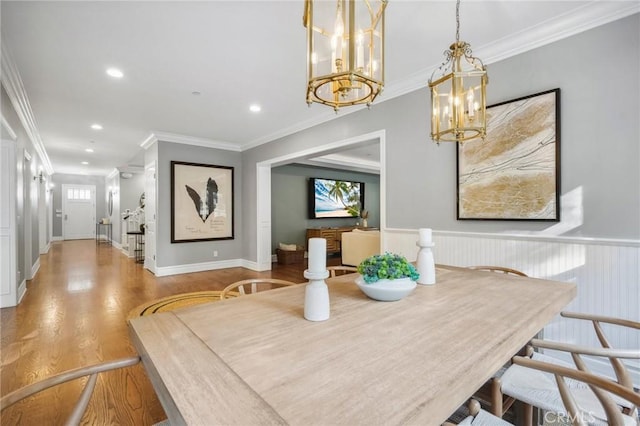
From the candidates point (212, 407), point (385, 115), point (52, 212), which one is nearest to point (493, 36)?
point (385, 115)

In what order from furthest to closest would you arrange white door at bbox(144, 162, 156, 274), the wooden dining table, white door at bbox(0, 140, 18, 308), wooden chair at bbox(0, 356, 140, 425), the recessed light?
white door at bbox(144, 162, 156, 274) < white door at bbox(0, 140, 18, 308) < the recessed light < wooden chair at bbox(0, 356, 140, 425) < the wooden dining table

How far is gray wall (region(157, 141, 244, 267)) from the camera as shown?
17.9 feet

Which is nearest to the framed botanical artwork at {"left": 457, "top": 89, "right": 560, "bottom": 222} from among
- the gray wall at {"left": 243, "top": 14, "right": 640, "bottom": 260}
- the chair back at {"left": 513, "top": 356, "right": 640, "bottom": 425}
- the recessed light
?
the gray wall at {"left": 243, "top": 14, "right": 640, "bottom": 260}

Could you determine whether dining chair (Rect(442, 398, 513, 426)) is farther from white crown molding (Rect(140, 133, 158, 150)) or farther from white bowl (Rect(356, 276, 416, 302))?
white crown molding (Rect(140, 133, 158, 150))

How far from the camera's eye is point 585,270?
7.40 feet

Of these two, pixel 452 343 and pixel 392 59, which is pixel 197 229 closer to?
pixel 392 59

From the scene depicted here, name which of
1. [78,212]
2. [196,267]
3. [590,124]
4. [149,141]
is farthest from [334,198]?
[78,212]

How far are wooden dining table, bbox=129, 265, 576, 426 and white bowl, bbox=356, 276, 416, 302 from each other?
0.11 feet

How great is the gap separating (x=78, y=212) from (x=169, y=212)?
9.25 meters

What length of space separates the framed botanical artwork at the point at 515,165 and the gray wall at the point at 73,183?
13910 mm

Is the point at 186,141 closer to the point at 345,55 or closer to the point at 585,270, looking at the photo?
the point at 345,55

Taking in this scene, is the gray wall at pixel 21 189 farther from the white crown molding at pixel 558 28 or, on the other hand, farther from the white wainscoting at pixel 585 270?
the white wainscoting at pixel 585 270

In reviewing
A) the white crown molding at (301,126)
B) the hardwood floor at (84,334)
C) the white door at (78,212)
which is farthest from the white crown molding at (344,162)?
the white door at (78,212)

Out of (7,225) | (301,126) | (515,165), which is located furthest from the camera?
(301,126)
